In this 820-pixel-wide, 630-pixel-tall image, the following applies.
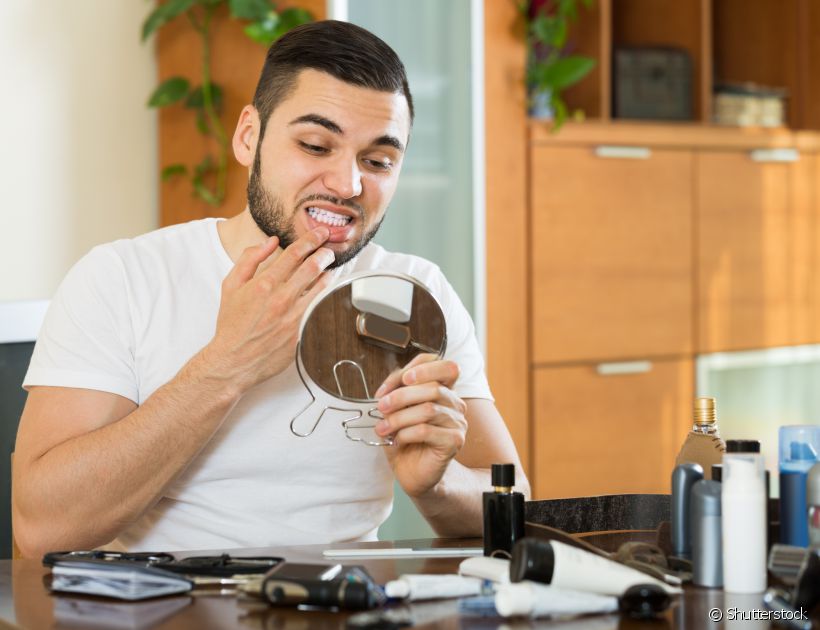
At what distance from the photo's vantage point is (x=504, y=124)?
9.92 feet

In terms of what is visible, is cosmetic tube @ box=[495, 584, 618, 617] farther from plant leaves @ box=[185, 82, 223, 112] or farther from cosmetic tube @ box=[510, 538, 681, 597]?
plant leaves @ box=[185, 82, 223, 112]

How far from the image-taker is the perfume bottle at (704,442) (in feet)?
4.11

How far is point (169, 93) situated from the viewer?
2.91 metres

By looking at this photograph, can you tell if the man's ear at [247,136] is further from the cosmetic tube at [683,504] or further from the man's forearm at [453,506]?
the cosmetic tube at [683,504]

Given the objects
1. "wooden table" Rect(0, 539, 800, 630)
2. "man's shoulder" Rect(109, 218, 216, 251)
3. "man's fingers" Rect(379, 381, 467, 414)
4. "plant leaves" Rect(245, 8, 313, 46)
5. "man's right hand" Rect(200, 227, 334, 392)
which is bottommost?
"wooden table" Rect(0, 539, 800, 630)

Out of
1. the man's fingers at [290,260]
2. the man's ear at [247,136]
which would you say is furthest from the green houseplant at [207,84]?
the man's fingers at [290,260]

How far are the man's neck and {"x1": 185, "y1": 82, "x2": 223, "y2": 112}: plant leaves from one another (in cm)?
132

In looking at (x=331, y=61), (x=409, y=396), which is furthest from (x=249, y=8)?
(x=409, y=396)

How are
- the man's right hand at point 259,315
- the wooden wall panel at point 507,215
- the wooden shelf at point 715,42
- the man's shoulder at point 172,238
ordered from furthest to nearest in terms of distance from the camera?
the wooden shelf at point 715,42 < the wooden wall panel at point 507,215 < the man's shoulder at point 172,238 < the man's right hand at point 259,315

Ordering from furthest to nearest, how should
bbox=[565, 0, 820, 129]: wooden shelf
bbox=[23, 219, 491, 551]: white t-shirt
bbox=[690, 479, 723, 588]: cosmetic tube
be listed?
bbox=[565, 0, 820, 129]: wooden shelf < bbox=[23, 219, 491, 551]: white t-shirt < bbox=[690, 479, 723, 588]: cosmetic tube

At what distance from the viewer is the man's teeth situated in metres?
1.57

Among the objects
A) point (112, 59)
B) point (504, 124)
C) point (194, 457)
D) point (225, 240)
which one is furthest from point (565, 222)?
point (194, 457)

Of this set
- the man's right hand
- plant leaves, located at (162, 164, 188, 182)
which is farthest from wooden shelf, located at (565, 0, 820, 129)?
the man's right hand

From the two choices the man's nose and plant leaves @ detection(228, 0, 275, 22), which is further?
plant leaves @ detection(228, 0, 275, 22)
